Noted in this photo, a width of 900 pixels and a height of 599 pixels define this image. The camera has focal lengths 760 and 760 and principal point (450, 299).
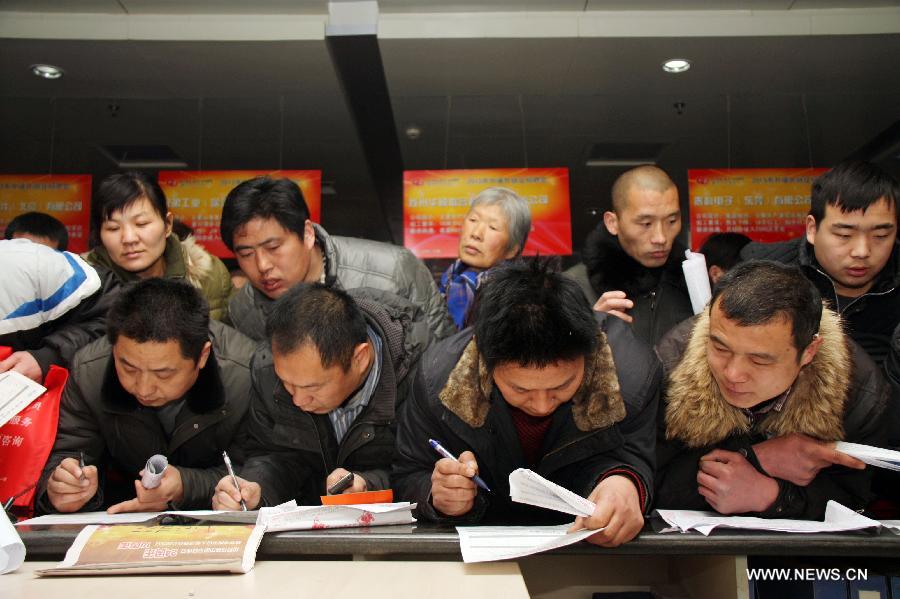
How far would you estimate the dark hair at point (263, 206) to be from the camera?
2.51 meters

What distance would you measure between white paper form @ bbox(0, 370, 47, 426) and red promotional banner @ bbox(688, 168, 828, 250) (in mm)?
3889

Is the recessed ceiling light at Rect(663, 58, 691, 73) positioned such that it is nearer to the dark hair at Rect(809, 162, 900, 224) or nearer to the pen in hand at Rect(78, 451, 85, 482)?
the dark hair at Rect(809, 162, 900, 224)

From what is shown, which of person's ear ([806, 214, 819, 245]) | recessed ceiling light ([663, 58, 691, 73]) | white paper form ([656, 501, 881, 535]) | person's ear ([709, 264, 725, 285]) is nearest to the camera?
white paper form ([656, 501, 881, 535])

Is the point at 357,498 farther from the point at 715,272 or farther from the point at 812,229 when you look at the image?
the point at 715,272

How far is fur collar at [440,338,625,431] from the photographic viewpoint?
166cm

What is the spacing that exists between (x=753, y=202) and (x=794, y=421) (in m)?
3.36

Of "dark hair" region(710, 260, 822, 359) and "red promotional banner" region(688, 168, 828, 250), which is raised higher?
"red promotional banner" region(688, 168, 828, 250)

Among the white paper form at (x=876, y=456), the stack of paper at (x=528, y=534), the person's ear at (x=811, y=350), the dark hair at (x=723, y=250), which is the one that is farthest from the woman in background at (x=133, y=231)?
the dark hair at (x=723, y=250)

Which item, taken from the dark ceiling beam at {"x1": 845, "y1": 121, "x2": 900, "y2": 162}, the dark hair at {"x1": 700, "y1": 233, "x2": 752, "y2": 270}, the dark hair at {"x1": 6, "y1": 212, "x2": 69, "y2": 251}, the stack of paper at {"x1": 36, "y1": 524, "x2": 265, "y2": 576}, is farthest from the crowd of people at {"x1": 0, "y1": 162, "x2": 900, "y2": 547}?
the dark ceiling beam at {"x1": 845, "y1": 121, "x2": 900, "y2": 162}

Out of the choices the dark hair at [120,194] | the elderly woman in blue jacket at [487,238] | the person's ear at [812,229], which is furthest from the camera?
the elderly woman in blue jacket at [487,238]

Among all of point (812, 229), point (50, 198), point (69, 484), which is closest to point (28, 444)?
point (69, 484)

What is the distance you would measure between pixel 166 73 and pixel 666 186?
10.8 ft

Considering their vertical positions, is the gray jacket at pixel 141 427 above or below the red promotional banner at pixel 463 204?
below

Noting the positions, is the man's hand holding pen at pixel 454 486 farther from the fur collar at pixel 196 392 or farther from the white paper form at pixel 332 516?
the fur collar at pixel 196 392
